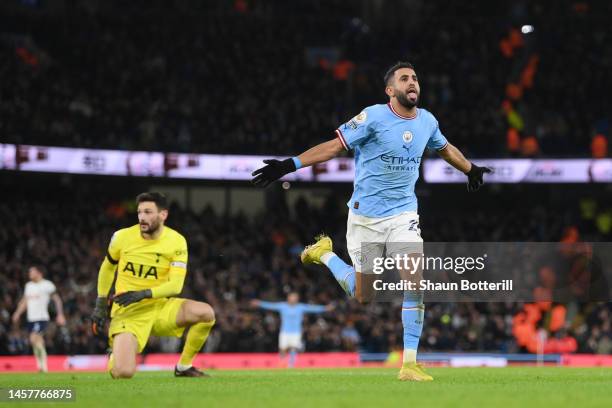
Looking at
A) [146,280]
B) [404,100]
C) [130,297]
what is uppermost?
[404,100]

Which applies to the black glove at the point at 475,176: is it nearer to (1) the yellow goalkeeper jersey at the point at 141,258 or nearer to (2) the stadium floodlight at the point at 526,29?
(1) the yellow goalkeeper jersey at the point at 141,258

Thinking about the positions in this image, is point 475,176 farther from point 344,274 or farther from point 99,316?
point 99,316

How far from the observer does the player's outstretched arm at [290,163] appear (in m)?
9.20

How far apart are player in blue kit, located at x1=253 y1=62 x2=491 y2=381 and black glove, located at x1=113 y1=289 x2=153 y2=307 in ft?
6.55

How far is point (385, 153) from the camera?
991cm

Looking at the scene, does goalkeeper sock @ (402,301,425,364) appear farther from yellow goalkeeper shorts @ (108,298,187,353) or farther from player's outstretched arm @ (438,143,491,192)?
yellow goalkeeper shorts @ (108,298,187,353)

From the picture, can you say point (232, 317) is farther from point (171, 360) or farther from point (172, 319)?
point (172, 319)

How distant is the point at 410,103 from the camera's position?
9.84m

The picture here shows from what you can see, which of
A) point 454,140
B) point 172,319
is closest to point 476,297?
point 172,319

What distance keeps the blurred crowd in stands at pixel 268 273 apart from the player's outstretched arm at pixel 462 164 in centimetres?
1581

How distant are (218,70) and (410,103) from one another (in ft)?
76.2

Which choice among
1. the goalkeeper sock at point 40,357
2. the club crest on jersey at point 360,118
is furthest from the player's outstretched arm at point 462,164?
the goalkeeper sock at point 40,357

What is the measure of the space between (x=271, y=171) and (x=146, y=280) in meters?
2.57

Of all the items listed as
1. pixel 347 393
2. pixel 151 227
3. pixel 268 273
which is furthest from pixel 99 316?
pixel 268 273
